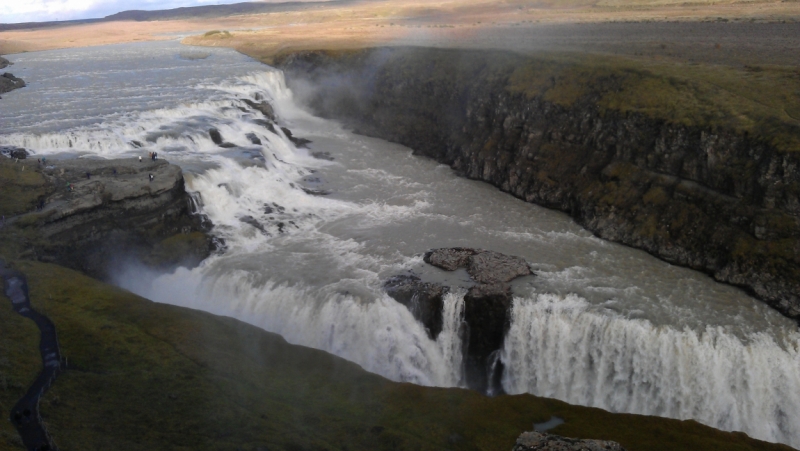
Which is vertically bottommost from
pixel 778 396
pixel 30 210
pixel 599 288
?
pixel 778 396

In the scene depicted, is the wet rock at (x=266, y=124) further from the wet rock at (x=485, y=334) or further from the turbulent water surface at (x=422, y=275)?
the wet rock at (x=485, y=334)

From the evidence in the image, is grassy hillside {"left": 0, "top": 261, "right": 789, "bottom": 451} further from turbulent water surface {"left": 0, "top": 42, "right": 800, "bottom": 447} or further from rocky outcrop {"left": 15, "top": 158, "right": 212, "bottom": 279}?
rocky outcrop {"left": 15, "top": 158, "right": 212, "bottom": 279}

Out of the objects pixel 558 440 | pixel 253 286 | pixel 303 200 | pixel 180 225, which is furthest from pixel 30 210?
pixel 558 440

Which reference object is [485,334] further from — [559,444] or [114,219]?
[114,219]

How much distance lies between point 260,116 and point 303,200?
59.7ft

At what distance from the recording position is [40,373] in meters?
20.4

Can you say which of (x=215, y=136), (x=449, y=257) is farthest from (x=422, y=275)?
(x=215, y=136)

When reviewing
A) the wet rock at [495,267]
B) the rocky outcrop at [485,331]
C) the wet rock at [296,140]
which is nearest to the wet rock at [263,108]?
the wet rock at [296,140]

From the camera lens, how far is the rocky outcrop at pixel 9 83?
204 feet

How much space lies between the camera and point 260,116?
5725 centimetres

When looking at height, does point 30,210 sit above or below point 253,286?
above

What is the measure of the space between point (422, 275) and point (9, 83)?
57.3 m

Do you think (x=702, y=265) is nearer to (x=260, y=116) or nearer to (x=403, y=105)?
(x=403, y=105)

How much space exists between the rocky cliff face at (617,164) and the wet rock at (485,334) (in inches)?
454
